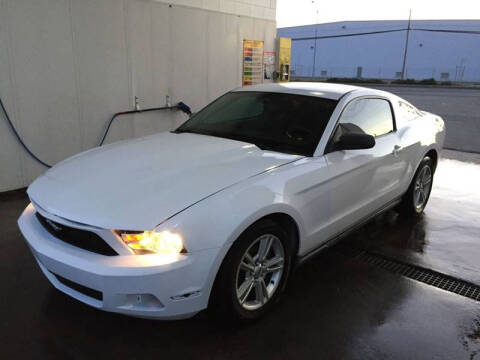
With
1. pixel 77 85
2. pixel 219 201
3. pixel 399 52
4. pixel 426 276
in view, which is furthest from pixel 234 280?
pixel 399 52

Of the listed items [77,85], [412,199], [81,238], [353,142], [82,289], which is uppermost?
[77,85]

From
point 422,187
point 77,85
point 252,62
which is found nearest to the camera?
point 422,187

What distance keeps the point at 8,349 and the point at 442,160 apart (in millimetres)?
7784

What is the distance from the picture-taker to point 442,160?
8234 mm

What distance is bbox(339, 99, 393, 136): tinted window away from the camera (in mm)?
3699

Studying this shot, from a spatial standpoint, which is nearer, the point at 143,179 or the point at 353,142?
the point at 143,179

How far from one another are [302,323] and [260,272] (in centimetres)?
48

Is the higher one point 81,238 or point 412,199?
point 81,238

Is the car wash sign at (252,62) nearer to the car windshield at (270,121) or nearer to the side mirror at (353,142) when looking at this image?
the car windshield at (270,121)

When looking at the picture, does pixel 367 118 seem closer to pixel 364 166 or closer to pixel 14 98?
pixel 364 166

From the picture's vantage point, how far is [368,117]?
13.3 feet

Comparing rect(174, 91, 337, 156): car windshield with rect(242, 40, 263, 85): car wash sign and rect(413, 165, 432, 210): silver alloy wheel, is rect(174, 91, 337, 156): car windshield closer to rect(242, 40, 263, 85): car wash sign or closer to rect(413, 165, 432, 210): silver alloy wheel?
rect(413, 165, 432, 210): silver alloy wheel

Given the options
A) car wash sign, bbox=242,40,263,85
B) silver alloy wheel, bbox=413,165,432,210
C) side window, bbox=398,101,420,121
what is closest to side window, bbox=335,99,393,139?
side window, bbox=398,101,420,121

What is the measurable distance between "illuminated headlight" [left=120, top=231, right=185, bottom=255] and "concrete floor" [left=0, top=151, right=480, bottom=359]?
0.73 meters
